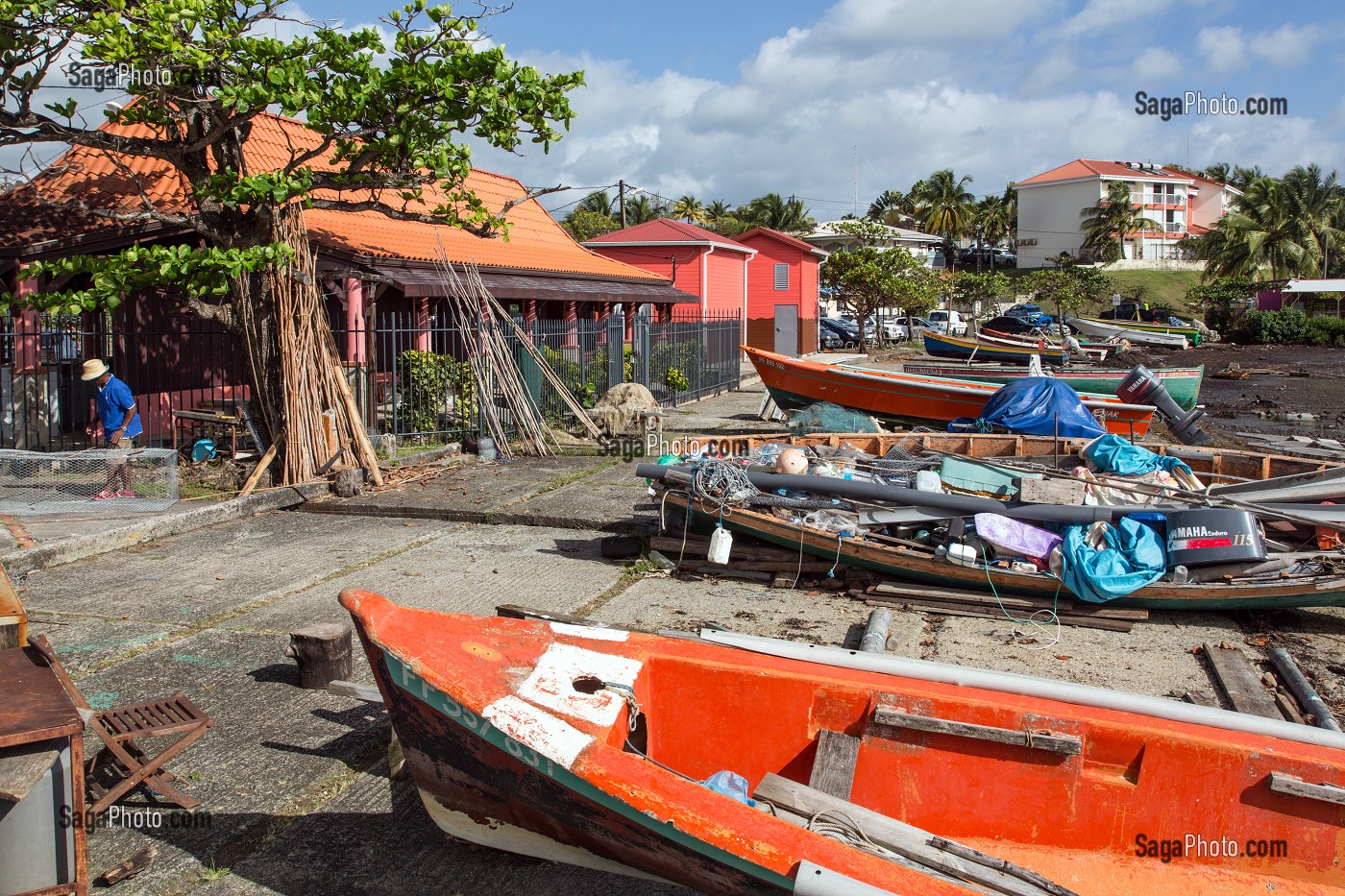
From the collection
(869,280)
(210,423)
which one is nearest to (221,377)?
(210,423)

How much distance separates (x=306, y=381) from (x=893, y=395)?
345 inches

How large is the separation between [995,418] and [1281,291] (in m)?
51.7

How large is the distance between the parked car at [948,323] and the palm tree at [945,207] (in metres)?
34.2

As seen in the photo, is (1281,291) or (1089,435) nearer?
(1089,435)

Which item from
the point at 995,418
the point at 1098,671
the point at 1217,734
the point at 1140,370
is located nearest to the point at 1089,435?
Answer: the point at 995,418

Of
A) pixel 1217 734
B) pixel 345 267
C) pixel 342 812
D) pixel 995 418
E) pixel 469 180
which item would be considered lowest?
pixel 342 812

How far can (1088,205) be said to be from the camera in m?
78.1

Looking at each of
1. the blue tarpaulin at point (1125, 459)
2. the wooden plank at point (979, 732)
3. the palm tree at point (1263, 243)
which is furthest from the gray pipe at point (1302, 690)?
the palm tree at point (1263, 243)

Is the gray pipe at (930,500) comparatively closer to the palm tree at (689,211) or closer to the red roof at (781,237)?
the red roof at (781,237)

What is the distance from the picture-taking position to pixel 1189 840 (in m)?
3.95

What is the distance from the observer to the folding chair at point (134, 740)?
168 inches

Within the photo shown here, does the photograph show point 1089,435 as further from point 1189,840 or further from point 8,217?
point 8,217

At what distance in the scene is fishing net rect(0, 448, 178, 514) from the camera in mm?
9531

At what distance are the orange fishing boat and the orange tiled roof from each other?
29.1ft
